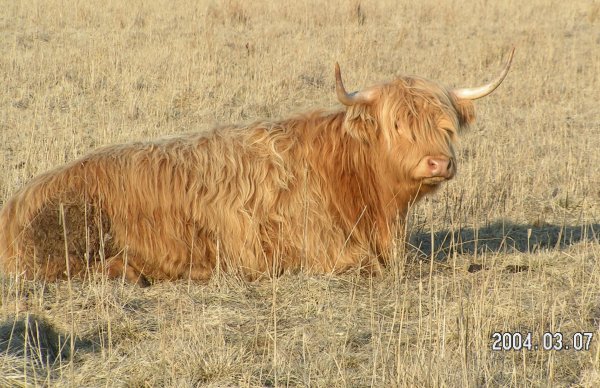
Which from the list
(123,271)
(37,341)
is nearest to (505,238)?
(123,271)

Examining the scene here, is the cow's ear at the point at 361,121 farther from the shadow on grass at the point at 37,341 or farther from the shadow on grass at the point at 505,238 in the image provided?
the shadow on grass at the point at 37,341

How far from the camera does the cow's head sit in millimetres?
4938

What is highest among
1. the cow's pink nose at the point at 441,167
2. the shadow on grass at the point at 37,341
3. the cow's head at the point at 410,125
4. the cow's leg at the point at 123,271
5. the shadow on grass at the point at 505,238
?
the cow's head at the point at 410,125

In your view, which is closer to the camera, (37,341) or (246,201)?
(37,341)

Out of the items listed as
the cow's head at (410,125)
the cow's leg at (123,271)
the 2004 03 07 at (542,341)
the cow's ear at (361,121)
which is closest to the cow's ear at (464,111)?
the cow's head at (410,125)

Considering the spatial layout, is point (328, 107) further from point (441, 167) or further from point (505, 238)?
point (505, 238)

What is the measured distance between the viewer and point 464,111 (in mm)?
5387

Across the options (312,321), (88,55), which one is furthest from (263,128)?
(88,55)

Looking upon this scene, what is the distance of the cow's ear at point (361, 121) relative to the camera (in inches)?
205

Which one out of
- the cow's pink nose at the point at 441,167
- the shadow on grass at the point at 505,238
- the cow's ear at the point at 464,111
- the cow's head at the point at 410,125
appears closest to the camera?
the cow's pink nose at the point at 441,167

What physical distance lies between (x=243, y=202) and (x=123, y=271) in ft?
2.54

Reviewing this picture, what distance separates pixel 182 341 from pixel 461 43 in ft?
34.2

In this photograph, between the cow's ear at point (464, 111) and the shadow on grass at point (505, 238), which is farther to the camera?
the shadow on grass at point (505, 238)

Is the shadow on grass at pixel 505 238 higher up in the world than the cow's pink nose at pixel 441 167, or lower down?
lower down
